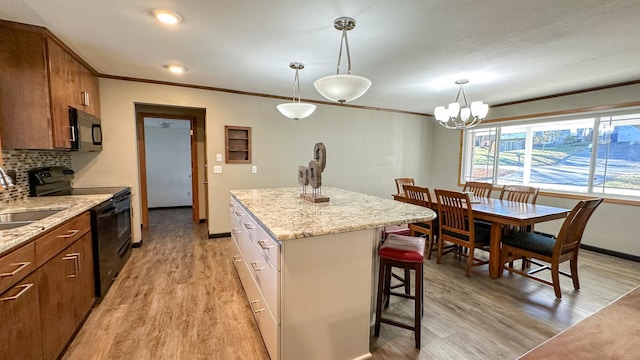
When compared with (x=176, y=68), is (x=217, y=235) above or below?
below

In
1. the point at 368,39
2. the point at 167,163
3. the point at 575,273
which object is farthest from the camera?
the point at 167,163

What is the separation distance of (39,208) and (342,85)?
2.43 meters

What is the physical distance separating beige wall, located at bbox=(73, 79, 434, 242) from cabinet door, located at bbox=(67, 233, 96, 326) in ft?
5.66

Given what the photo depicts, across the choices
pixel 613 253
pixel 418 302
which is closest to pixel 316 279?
pixel 418 302

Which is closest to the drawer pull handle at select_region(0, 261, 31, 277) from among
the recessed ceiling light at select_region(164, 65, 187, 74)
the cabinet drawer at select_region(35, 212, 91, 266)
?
the cabinet drawer at select_region(35, 212, 91, 266)

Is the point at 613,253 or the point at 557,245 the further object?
the point at 613,253

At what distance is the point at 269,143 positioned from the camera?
4562 millimetres

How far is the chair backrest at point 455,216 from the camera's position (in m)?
3.00

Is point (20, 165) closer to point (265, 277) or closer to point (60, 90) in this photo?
point (60, 90)

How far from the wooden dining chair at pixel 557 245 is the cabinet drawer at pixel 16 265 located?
3.74 m

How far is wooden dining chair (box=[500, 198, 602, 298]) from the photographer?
2494mm

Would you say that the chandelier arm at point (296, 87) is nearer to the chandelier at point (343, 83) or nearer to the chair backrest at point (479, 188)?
the chandelier at point (343, 83)

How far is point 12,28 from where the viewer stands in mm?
2160

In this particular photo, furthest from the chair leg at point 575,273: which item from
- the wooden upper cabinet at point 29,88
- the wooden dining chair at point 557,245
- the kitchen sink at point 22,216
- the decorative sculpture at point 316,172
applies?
the wooden upper cabinet at point 29,88
